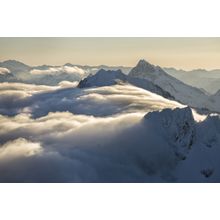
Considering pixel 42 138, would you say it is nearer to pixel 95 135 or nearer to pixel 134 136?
pixel 95 135

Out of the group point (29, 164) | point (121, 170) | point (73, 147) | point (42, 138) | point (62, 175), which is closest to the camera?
point (62, 175)

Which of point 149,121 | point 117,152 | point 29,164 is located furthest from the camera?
point 149,121

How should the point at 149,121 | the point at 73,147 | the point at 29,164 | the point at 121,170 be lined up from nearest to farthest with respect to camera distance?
the point at 29,164
the point at 121,170
the point at 73,147
the point at 149,121

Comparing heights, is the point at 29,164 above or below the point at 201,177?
above

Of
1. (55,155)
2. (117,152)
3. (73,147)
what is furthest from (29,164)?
(117,152)

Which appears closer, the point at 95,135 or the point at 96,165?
the point at 96,165

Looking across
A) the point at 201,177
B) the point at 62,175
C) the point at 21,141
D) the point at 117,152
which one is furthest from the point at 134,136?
the point at 62,175

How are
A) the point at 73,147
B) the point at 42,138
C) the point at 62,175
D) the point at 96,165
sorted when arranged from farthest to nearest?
1. the point at 42,138
2. the point at 73,147
3. the point at 96,165
4. the point at 62,175

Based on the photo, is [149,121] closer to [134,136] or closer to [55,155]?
[134,136]

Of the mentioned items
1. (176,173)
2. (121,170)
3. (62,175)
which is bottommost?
(176,173)
